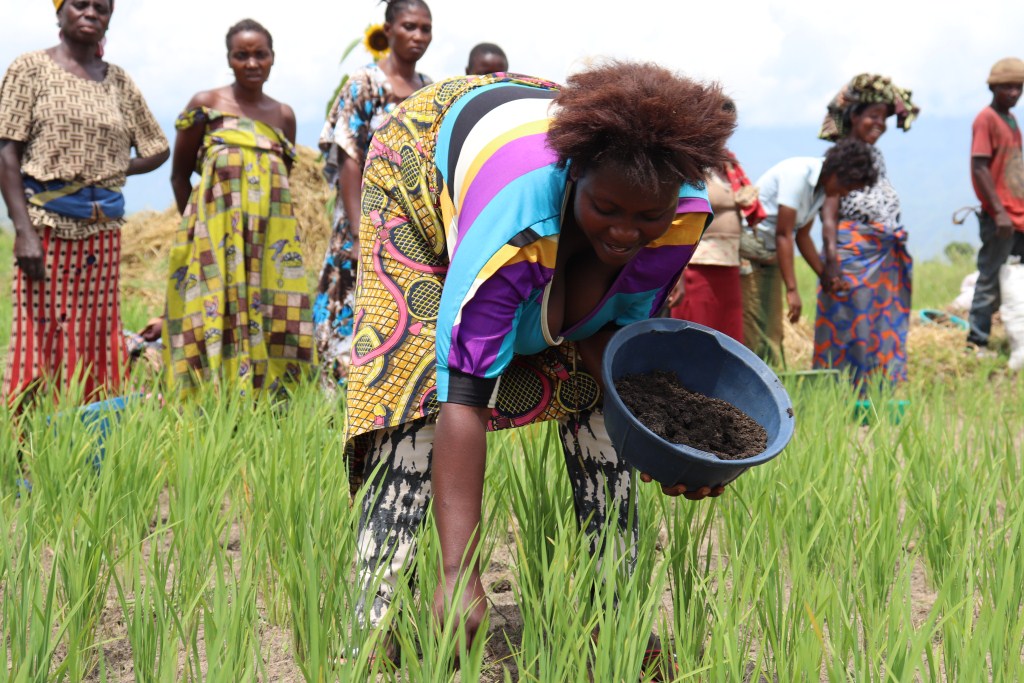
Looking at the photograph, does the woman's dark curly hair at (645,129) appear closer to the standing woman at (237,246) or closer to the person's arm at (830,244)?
the standing woman at (237,246)

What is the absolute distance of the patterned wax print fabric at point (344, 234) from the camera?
3.96 m

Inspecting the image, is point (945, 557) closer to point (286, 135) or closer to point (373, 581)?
point (373, 581)

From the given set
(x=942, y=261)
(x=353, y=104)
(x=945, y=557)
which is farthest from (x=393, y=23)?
(x=942, y=261)

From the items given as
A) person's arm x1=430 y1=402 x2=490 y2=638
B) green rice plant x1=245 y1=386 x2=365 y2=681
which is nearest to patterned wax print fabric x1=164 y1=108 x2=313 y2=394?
green rice plant x1=245 y1=386 x2=365 y2=681

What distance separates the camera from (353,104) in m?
3.96

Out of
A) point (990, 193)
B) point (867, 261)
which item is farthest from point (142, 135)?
point (990, 193)

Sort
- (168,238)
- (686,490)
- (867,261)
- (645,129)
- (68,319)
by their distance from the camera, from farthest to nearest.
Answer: (168,238)
(867,261)
(68,319)
(686,490)
(645,129)

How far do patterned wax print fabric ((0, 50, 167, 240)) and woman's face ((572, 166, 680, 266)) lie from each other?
250 centimetres

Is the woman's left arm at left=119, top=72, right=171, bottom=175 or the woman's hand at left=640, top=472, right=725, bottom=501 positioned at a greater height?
the woman's left arm at left=119, top=72, right=171, bottom=175

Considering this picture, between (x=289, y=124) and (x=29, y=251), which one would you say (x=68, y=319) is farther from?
(x=289, y=124)

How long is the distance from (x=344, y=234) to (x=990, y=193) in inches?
154

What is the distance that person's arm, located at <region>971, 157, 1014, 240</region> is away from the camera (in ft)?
19.7

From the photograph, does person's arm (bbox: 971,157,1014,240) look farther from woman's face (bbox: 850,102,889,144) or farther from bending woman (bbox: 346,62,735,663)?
bending woman (bbox: 346,62,735,663)

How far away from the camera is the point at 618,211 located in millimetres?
1564
